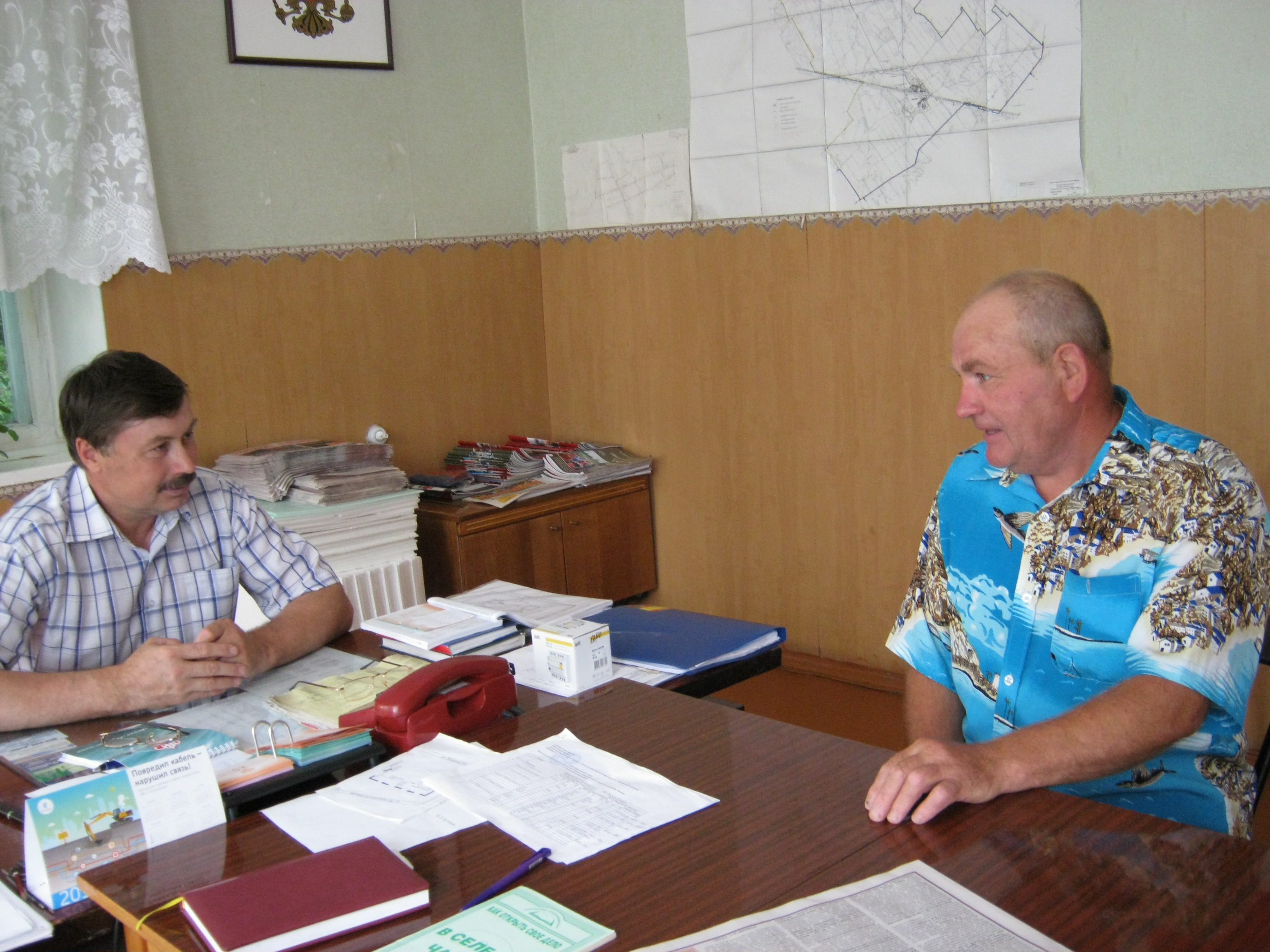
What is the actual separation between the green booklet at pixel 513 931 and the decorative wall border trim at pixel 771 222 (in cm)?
259

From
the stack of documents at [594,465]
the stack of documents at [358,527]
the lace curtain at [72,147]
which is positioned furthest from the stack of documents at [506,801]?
the stack of documents at [594,465]

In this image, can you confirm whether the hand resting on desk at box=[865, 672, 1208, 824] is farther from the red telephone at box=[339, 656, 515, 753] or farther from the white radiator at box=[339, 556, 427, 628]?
the white radiator at box=[339, 556, 427, 628]

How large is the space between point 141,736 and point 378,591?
197 cm

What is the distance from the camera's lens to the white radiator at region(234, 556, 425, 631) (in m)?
3.64

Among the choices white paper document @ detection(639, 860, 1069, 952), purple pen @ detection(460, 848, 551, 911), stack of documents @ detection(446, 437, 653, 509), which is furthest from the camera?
stack of documents @ detection(446, 437, 653, 509)

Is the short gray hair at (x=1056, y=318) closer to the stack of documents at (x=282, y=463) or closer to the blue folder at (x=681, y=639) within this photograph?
the blue folder at (x=681, y=639)

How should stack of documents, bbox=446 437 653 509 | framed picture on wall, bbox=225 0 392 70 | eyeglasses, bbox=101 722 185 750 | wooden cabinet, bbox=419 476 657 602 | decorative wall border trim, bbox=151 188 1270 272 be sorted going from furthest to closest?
stack of documents, bbox=446 437 653 509 → wooden cabinet, bbox=419 476 657 602 → framed picture on wall, bbox=225 0 392 70 → decorative wall border trim, bbox=151 188 1270 272 → eyeglasses, bbox=101 722 185 750

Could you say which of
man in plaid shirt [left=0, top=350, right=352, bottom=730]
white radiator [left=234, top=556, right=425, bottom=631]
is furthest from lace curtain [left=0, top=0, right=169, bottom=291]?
man in plaid shirt [left=0, top=350, right=352, bottom=730]

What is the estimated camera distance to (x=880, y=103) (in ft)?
11.8

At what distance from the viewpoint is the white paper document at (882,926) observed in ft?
3.69

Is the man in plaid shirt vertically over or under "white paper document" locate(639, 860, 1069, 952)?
over

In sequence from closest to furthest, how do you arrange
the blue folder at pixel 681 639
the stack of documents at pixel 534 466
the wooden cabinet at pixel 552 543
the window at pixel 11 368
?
1. the blue folder at pixel 681 639
2. the window at pixel 11 368
3. the wooden cabinet at pixel 552 543
4. the stack of documents at pixel 534 466

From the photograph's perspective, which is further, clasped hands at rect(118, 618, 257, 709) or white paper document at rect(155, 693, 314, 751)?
clasped hands at rect(118, 618, 257, 709)

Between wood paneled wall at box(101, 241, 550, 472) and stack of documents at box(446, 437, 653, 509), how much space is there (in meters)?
0.18
